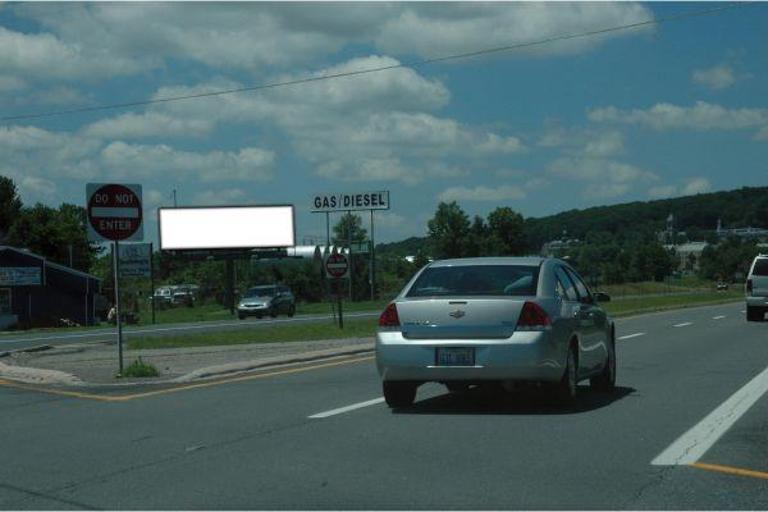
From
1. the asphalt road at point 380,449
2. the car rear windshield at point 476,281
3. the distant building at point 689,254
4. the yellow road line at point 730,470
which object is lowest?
the yellow road line at point 730,470

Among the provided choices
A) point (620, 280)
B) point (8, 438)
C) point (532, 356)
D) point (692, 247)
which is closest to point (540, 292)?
point (532, 356)

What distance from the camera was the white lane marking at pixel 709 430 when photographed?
8281 millimetres

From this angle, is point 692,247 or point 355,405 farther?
point 692,247

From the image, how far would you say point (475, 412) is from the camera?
10.9m

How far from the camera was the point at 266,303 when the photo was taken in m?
49.9

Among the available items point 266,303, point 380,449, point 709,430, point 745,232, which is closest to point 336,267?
point 709,430

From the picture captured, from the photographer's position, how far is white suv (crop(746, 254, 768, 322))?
3238cm

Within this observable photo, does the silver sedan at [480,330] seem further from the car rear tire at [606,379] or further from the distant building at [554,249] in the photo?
the distant building at [554,249]

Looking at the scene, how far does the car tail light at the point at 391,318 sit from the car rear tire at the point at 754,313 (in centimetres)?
2442

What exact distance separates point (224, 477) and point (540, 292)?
4327mm

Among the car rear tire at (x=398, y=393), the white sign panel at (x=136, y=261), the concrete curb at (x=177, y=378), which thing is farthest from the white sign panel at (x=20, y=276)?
the car rear tire at (x=398, y=393)

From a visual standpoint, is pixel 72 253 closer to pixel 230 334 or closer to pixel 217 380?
Result: pixel 230 334

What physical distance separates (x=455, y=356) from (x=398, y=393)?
0.95 meters

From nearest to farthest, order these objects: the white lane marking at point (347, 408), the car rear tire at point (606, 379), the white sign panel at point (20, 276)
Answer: the white lane marking at point (347, 408) → the car rear tire at point (606, 379) → the white sign panel at point (20, 276)
